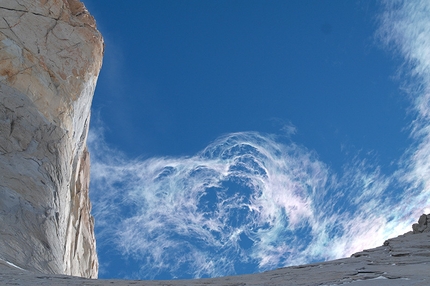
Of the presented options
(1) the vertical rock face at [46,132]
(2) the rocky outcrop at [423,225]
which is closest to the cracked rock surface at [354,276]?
(2) the rocky outcrop at [423,225]

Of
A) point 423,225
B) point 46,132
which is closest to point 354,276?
point 423,225

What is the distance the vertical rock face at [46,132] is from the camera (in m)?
22.0

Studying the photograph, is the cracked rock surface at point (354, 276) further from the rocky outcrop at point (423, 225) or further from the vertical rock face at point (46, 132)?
the vertical rock face at point (46, 132)

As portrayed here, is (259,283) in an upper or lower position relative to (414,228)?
lower

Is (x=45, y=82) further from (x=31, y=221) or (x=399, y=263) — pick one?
(x=399, y=263)

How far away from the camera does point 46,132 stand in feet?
96.6

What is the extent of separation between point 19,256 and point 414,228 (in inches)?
721

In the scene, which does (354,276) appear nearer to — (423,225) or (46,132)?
(423,225)

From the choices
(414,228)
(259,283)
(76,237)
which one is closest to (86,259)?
(76,237)

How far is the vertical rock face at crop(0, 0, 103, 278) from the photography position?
72.2ft

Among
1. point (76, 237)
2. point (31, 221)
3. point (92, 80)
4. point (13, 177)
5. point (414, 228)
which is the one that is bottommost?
point (414, 228)

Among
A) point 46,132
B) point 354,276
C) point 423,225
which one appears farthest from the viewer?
point 46,132

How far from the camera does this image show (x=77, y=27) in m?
38.3

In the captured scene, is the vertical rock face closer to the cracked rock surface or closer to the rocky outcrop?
the cracked rock surface
